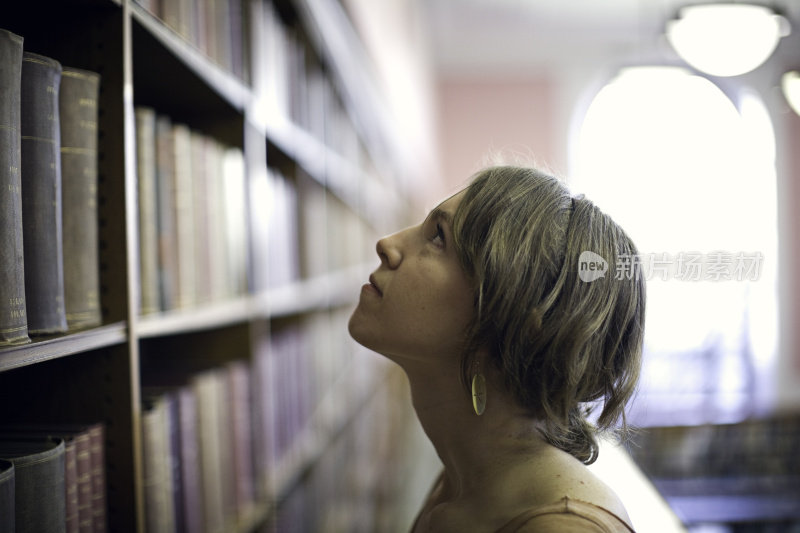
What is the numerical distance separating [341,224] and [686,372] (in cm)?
527

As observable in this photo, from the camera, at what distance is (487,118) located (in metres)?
7.98

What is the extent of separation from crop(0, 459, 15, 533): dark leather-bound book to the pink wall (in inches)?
283

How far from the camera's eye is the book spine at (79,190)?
747 mm

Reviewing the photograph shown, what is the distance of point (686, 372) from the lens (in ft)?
21.7

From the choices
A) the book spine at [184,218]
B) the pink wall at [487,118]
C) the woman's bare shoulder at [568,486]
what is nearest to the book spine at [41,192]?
the book spine at [184,218]

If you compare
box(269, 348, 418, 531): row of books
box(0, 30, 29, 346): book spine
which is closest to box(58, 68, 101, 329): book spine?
box(0, 30, 29, 346): book spine

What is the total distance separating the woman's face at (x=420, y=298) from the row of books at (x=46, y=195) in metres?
0.35

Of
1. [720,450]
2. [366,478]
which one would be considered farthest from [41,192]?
[720,450]

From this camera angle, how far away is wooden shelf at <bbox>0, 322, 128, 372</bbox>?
0.62m

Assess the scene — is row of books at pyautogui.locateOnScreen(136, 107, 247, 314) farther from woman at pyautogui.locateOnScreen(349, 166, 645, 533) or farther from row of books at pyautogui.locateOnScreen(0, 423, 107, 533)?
woman at pyautogui.locateOnScreen(349, 166, 645, 533)

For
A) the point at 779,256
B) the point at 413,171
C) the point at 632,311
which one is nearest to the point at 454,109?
the point at 413,171

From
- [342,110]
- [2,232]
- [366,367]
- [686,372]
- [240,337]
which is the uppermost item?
[342,110]

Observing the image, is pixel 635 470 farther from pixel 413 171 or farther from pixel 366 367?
pixel 413 171

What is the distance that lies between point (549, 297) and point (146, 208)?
592mm
